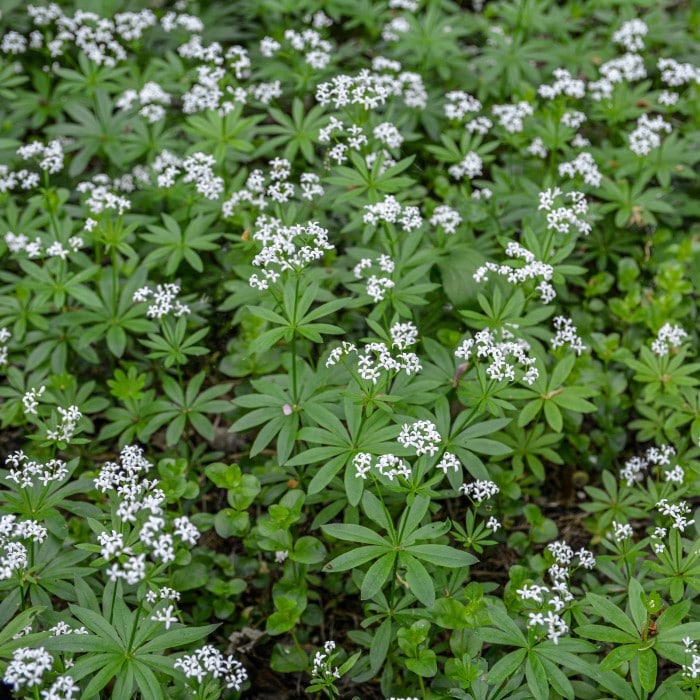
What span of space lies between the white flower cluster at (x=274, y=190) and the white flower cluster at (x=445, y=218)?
0.80m

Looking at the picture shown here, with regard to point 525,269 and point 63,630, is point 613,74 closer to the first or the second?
point 525,269

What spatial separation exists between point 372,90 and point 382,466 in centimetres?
265

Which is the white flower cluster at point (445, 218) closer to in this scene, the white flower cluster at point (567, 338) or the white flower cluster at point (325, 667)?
the white flower cluster at point (567, 338)

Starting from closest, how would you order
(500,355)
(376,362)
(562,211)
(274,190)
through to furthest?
(500,355)
(376,362)
(562,211)
(274,190)

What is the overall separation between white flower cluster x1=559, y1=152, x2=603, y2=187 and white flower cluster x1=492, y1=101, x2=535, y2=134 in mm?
531

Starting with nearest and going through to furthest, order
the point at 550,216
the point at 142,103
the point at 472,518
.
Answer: the point at 472,518
the point at 550,216
the point at 142,103

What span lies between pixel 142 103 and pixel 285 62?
165 cm

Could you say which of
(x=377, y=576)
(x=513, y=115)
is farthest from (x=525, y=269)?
(x=513, y=115)

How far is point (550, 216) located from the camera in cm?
449

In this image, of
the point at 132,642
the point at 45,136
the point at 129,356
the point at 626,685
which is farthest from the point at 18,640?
the point at 45,136

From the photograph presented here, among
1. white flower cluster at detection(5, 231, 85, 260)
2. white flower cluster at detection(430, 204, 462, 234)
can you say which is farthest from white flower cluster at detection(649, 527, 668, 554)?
white flower cluster at detection(5, 231, 85, 260)

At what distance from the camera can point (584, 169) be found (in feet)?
18.2

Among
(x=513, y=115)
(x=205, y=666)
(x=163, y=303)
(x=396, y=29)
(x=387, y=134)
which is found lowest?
Result: (x=205, y=666)

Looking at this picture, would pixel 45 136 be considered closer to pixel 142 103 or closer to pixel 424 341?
pixel 142 103
